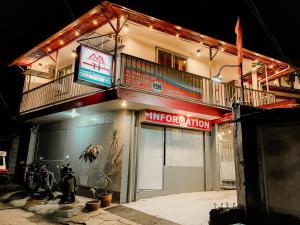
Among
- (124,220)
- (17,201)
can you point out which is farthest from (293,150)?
(17,201)

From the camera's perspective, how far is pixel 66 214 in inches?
298

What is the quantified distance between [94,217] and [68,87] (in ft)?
20.4

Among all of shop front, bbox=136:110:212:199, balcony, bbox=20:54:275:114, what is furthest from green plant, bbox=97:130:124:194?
balcony, bbox=20:54:275:114

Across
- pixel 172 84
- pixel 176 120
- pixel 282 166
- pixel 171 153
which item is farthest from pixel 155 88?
pixel 282 166

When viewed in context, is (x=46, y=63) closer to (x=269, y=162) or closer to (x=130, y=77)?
(x=130, y=77)

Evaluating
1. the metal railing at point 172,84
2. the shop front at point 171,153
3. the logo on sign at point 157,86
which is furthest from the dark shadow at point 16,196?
the logo on sign at point 157,86

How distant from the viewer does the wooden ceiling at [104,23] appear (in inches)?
355

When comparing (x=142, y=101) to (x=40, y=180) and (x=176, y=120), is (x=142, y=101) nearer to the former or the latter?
(x=176, y=120)

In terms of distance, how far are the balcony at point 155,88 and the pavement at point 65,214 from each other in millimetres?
4279

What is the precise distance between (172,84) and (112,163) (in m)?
4.11

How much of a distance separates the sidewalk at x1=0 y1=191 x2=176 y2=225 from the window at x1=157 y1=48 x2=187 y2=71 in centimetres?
707

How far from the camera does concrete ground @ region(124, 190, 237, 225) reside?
707 cm

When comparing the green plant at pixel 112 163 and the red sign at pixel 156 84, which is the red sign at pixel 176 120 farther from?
the green plant at pixel 112 163

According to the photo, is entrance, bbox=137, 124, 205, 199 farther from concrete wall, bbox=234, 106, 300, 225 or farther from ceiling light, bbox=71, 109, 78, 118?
concrete wall, bbox=234, 106, 300, 225
